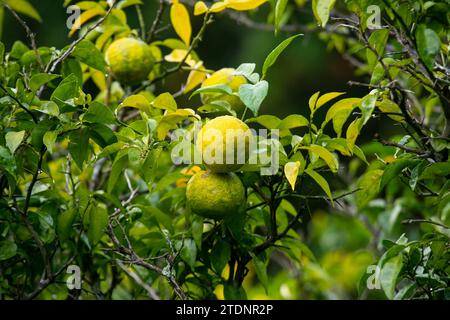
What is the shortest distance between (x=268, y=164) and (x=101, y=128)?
292mm

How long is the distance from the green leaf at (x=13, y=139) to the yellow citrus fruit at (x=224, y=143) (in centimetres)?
29

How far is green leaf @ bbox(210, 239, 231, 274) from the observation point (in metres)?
1.29

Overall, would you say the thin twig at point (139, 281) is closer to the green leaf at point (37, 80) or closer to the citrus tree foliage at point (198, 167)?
the citrus tree foliage at point (198, 167)

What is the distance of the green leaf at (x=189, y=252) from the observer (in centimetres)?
126

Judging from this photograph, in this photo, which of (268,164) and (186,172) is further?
(186,172)

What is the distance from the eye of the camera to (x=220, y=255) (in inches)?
51.1

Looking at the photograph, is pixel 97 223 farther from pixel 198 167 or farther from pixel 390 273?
pixel 390 273

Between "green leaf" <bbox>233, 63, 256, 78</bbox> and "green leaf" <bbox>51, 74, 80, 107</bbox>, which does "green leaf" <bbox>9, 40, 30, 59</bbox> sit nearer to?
"green leaf" <bbox>51, 74, 80, 107</bbox>

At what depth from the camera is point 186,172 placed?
1385mm

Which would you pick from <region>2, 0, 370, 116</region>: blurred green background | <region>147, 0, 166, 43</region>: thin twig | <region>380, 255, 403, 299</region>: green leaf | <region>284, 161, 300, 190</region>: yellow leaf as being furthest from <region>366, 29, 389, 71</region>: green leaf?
<region>2, 0, 370, 116</region>: blurred green background

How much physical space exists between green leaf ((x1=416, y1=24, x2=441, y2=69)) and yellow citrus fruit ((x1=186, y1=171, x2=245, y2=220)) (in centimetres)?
37

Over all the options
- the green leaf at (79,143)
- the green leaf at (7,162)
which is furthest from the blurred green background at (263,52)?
the green leaf at (7,162)

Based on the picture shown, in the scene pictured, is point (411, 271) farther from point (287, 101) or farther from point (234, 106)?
point (287, 101)

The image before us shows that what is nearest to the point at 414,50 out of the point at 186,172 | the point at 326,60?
the point at 186,172
